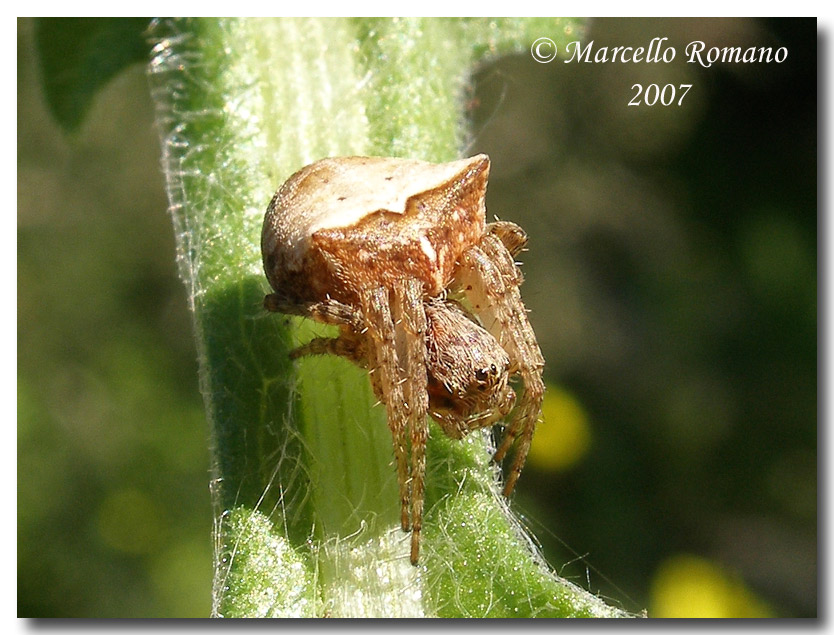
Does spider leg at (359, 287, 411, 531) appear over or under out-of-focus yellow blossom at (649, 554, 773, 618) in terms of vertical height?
over

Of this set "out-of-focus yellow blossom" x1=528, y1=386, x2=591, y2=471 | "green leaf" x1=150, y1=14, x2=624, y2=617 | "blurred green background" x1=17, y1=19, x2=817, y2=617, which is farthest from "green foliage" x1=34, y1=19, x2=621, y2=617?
"out-of-focus yellow blossom" x1=528, y1=386, x2=591, y2=471

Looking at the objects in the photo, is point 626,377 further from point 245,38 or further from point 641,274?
point 245,38

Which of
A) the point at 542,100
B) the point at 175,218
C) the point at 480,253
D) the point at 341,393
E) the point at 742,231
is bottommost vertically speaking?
the point at 341,393

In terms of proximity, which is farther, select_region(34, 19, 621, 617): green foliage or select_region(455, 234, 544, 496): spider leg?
select_region(455, 234, 544, 496): spider leg

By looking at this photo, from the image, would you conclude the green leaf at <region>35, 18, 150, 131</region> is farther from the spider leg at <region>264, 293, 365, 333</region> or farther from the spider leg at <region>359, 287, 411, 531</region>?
the spider leg at <region>359, 287, 411, 531</region>

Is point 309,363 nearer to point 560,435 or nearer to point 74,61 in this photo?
point 74,61

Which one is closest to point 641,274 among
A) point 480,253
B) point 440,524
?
point 480,253

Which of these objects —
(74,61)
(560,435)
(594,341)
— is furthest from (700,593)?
(74,61)
